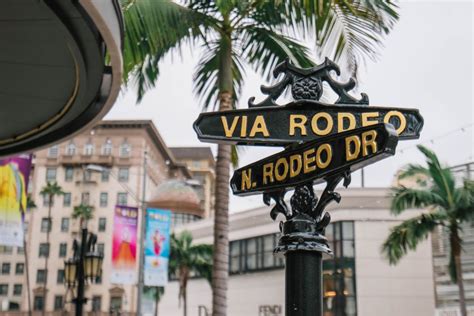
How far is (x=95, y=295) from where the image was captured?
81.4 meters

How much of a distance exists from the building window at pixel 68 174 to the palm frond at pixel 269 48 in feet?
250

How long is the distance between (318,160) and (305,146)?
15cm

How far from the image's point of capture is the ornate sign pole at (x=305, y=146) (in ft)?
13.5

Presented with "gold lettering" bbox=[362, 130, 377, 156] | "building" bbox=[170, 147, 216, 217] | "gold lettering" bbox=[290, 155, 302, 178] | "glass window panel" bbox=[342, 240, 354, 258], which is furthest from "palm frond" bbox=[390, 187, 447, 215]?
"building" bbox=[170, 147, 216, 217]

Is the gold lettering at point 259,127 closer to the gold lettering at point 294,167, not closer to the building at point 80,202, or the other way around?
the gold lettering at point 294,167

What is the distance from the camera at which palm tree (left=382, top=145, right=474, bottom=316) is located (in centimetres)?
2628

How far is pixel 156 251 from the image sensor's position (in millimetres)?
27766

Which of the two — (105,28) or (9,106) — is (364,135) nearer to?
(105,28)

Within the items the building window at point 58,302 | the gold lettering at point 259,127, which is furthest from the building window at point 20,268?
the gold lettering at point 259,127

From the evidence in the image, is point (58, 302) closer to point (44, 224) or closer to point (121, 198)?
Answer: point (44, 224)

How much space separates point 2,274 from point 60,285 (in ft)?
24.8

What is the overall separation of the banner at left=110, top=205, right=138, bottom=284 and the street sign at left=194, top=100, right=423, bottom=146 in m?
23.4

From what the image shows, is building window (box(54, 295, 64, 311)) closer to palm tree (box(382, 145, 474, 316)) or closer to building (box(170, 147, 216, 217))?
building (box(170, 147, 216, 217))

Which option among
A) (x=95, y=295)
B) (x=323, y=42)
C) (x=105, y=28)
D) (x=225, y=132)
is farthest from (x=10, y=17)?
(x=95, y=295)
